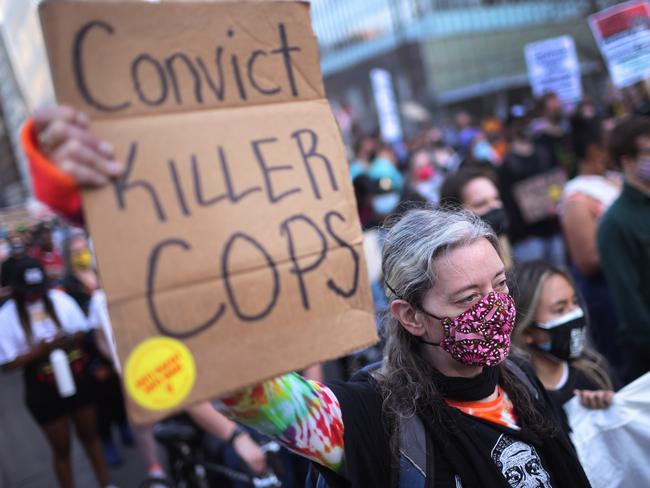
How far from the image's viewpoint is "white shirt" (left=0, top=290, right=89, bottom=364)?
438cm

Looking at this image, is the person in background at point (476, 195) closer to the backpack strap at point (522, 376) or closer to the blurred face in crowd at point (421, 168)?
the backpack strap at point (522, 376)

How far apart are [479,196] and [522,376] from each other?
1.90 metres

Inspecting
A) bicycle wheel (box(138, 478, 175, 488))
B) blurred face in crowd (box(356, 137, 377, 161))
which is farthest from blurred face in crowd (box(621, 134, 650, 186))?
blurred face in crowd (box(356, 137, 377, 161))

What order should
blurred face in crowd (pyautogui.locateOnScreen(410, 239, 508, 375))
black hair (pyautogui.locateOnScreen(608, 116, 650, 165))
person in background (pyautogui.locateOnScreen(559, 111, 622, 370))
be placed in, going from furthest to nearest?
person in background (pyautogui.locateOnScreen(559, 111, 622, 370)) → black hair (pyautogui.locateOnScreen(608, 116, 650, 165)) → blurred face in crowd (pyautogui.locateOnScreen(410, 239, 508, 375))

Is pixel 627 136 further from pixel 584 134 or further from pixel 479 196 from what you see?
pixel 584 134

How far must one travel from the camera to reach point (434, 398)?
1.70m

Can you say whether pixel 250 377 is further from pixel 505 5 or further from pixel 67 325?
pixel 505 5

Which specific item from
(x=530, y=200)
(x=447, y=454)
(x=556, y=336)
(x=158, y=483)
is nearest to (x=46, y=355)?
(x=158, y=483)

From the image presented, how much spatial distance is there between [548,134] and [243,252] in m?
6.24

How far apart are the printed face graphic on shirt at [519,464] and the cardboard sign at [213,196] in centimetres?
65

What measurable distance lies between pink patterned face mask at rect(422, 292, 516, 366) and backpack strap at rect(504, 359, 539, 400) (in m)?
0.23

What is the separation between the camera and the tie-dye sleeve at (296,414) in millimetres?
1368

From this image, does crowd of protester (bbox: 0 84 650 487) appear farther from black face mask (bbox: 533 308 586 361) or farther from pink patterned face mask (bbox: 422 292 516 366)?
pink patterned face mask (bbox: 422 292 516 366)

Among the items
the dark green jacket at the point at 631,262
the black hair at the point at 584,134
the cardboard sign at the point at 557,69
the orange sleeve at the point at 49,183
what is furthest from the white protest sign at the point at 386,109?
the orange sleeve at the point at 49,183
